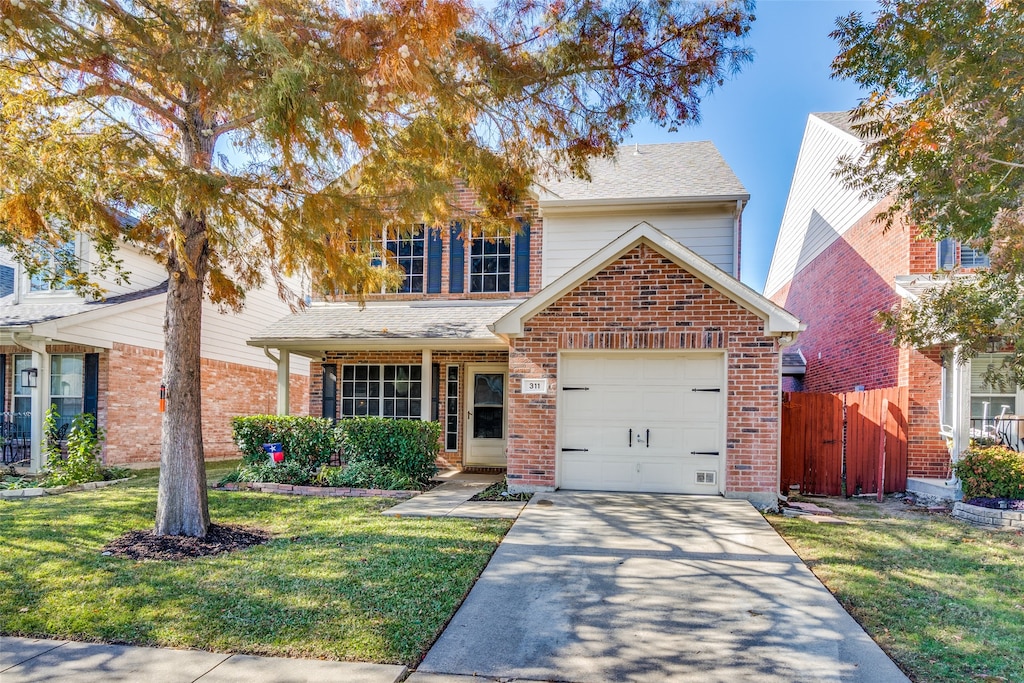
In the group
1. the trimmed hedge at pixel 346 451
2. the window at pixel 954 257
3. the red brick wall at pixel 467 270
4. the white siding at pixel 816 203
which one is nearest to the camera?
the trimmed hedge at pixel 346 451

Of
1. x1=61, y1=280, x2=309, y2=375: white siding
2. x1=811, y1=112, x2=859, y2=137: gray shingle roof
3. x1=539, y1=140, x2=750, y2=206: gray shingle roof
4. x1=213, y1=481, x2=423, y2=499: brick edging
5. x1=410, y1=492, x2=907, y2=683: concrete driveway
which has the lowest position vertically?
x1=213, y1=481, x2=423, y2=499: brick edging

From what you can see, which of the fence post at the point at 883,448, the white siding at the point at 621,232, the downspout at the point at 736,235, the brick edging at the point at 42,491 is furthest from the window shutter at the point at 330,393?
the fence post at the point at 883,448

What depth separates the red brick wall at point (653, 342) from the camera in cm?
888

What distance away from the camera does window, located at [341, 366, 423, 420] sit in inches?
519

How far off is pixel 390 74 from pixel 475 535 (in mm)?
4926

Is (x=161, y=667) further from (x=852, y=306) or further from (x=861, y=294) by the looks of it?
(x=852, y=306)

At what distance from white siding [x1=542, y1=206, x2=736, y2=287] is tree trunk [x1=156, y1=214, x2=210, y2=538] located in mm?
7033

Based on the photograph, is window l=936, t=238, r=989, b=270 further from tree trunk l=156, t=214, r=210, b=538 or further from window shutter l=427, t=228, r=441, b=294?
tree trunk l=156, t=214, r=210, b=538

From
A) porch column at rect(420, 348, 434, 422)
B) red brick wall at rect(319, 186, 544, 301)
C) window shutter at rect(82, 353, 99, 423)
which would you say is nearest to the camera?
porch column at rect(420, 348, 434, 422)

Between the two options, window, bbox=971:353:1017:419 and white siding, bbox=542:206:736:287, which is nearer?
window, bbox=971:353:1017:419

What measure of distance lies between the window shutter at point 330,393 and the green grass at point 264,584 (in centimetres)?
528

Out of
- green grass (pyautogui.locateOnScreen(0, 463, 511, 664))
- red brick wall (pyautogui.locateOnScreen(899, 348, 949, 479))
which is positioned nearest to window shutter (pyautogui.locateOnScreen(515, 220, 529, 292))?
green grass (pyautogui.locateOnScreen(0, 463, 511, 664))

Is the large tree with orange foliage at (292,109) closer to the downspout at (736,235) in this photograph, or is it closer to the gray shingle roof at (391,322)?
the gray shingle roof at (391,322)

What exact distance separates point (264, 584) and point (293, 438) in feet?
18.8
